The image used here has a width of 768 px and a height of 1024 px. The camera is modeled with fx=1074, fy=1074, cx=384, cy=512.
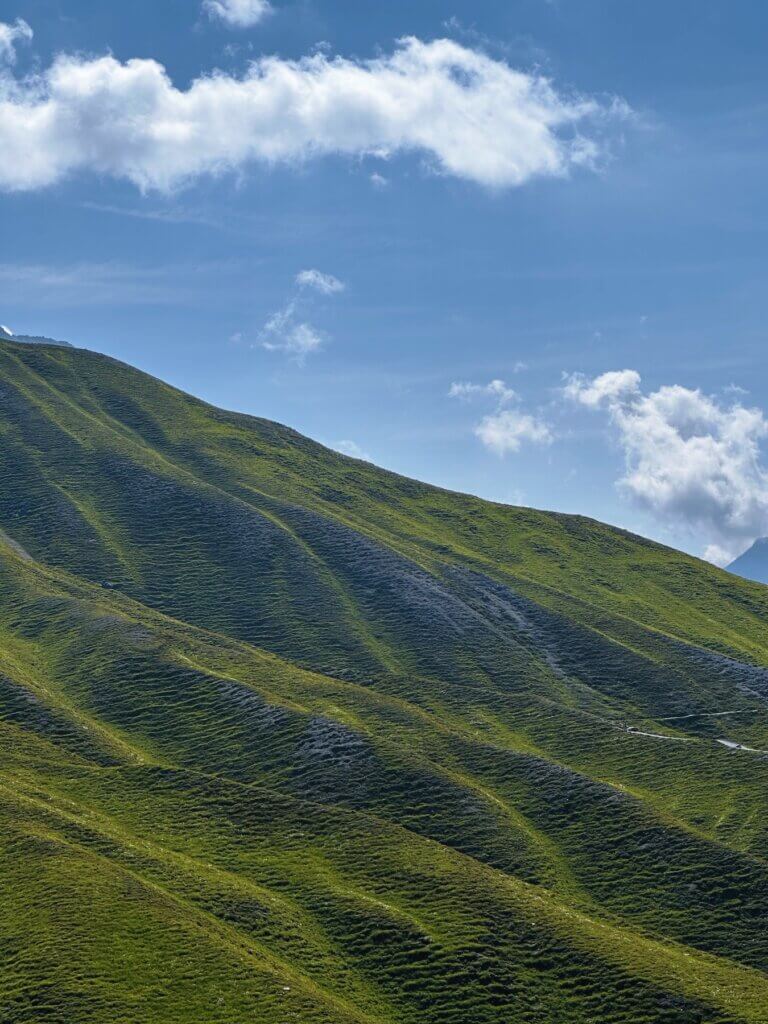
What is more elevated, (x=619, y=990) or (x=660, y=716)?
(x=660, y=716)

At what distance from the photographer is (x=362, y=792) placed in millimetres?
98188

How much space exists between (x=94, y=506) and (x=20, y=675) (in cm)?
8002

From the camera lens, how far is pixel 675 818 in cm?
9681

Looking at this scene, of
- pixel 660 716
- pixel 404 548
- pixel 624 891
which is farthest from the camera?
pixel 404 548

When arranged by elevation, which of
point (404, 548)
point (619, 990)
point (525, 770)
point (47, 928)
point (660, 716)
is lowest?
point (47, 928)

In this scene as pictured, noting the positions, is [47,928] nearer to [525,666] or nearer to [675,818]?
[675,818]

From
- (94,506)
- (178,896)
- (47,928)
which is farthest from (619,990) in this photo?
(94,506)

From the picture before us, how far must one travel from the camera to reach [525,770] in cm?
10812

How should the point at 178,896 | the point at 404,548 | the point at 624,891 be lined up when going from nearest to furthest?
1. the point at 178,896
2. the point at 624,891
3. the point at 404,548

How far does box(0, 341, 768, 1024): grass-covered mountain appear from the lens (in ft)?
221

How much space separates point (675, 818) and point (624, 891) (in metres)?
13.1

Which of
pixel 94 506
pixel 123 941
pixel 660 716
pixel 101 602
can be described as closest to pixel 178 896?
pixel 123 941

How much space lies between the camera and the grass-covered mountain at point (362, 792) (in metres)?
67.2

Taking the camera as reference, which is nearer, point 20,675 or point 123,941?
point 123,941
